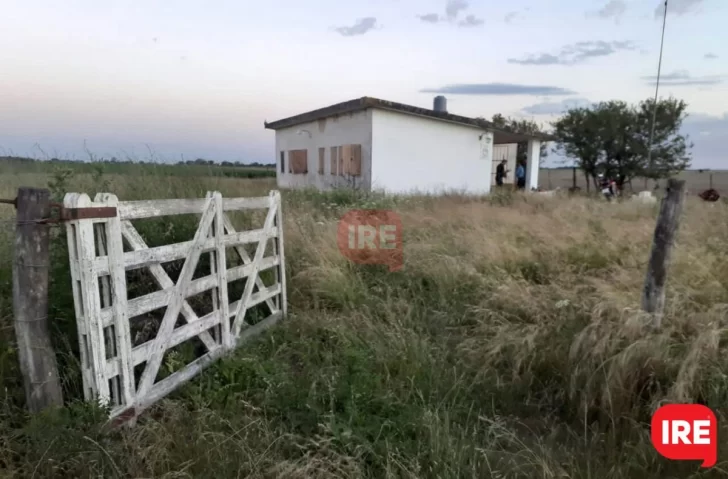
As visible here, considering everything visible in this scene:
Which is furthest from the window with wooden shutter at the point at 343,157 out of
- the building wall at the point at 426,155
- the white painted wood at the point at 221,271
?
the white painted wood at the point at 221,271

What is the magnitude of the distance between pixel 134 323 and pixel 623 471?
343 cm

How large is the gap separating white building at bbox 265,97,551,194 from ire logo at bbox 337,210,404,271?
255 inches

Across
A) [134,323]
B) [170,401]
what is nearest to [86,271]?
[170,401]

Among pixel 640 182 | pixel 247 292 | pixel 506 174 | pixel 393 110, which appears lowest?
pixel 247 292

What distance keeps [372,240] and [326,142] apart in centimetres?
1121

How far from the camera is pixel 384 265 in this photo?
218 inches

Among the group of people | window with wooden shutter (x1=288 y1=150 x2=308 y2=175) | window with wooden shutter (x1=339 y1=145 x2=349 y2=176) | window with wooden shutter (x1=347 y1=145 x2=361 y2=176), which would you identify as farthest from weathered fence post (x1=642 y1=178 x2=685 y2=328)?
the group of people

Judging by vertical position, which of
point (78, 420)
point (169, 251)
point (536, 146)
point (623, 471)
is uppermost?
point (536, 146)

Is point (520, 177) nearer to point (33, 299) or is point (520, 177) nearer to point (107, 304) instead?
point (107, 304)

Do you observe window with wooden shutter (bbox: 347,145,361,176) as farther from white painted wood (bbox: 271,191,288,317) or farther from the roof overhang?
white painted wood (bbox: 271,191,288,317)

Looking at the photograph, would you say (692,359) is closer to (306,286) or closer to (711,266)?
(711,266)

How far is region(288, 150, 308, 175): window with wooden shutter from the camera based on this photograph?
1875 centimetres

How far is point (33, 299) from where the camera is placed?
2340 millimetres

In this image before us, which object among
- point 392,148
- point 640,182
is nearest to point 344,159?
point 392,148
